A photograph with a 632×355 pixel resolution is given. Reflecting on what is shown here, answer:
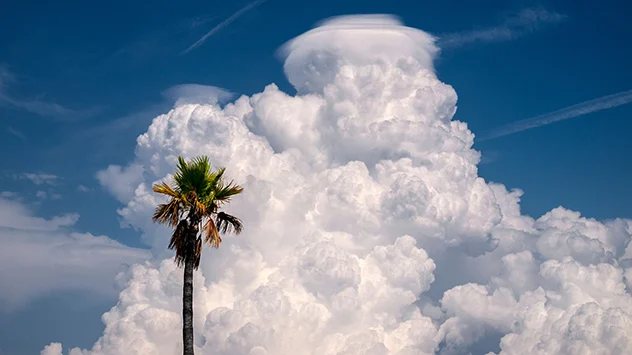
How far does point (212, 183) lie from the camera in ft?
160

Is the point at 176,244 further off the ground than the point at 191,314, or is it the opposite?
the point at 176,244

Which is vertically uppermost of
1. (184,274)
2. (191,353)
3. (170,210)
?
(170,210)

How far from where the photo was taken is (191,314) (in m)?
45.7

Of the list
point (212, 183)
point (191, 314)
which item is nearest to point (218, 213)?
point (212, 183)

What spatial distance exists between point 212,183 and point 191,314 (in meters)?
8.02

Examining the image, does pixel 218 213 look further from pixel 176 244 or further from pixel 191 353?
pixel 191 353

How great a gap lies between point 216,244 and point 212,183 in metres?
3.84

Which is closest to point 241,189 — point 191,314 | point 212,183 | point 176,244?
point 212,183

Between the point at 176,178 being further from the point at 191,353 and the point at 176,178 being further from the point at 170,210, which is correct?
the point at 191,353

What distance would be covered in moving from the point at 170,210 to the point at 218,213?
305 centimetres

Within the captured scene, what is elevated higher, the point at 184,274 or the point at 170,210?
the point at 170,210

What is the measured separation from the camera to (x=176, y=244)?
47.8m

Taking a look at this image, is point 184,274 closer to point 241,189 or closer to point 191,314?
point 191,314

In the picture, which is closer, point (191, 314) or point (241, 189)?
point (191, 314)
